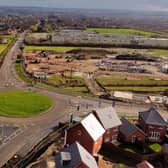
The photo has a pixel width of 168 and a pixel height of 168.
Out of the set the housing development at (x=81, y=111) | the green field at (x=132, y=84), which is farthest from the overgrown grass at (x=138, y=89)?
the housing development at (x=81, y=111)

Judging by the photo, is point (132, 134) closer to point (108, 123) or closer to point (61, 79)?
point (108, 123)

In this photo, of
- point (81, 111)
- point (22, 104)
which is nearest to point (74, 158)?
point (81, 111)

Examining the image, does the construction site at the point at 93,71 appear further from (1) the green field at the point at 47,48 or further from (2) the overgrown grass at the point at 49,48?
(1) the green field at the point at 47,48

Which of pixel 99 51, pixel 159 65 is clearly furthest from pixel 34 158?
pixel 99 51

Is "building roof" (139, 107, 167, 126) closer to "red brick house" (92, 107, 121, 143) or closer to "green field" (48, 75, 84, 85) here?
"red brick house" (92, 107, 121, 143)

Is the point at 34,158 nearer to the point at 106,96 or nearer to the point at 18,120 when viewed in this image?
the point at 18,120
